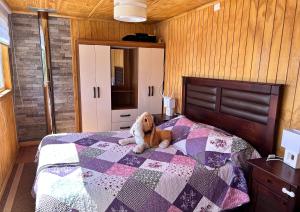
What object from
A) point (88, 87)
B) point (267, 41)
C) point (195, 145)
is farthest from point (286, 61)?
point (88, 87)

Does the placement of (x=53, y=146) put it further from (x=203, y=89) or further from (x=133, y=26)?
(x=133, y=26)

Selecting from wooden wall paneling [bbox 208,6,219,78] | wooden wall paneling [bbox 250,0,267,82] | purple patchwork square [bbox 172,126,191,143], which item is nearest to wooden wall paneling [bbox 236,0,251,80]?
wooden wall paneling [bbox 250,0,267,82]

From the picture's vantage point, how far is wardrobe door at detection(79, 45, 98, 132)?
3.60m

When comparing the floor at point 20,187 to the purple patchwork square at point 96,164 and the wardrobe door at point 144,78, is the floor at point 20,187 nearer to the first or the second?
the purple patchwork square at point 96,164

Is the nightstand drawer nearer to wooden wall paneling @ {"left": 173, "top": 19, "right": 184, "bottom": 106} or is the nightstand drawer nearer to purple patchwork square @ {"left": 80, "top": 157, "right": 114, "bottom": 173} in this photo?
purple patchwork square @ {"left": 80, "top": 157, "right": 114, "bottom": 173}

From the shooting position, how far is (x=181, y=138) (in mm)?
2467

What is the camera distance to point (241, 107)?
2334mm

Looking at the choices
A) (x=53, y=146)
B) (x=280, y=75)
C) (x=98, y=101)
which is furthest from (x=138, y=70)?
(x=280, y=75)

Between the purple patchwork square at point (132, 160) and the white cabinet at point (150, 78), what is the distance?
6.44 ft

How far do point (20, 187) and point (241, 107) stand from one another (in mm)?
2744

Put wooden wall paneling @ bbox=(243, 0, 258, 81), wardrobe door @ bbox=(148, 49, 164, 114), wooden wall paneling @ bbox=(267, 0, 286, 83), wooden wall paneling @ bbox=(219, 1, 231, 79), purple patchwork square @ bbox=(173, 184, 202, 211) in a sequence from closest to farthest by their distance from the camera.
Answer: purple patchwork square @ bbox=(173, 184, 202, 211) → wooden wall paneling @ bbox=(267, 0, 286, 83) → wooden wall paneling @ bbox=(243, 0, 258, 81) → wooden wall paneling @ bbox=(219, 1, 231, 79) → wardrobe door @ bbox=(148, 49, 164, 114)

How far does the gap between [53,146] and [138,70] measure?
6.79ft

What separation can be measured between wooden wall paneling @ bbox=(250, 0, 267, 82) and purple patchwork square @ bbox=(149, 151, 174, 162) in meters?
1.18

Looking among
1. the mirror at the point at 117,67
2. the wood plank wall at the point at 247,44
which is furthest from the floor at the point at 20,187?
the wood plank wall at the point at 247,44
